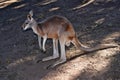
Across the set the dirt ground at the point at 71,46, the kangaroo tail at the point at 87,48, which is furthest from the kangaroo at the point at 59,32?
the dirt ground at the point at 71,46

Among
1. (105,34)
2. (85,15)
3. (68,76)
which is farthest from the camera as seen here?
(85,15)

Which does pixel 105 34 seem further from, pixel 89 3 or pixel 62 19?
pixel 89 3

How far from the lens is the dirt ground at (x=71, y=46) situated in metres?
4.28

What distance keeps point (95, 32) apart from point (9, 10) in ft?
10.2

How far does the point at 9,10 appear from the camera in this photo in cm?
792

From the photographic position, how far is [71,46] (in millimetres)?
5066

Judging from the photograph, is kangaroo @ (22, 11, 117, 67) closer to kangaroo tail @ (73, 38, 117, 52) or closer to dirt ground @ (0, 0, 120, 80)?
kangaroo tail @ (73, 38, 117, 52)

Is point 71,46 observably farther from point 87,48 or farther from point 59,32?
point 59,32


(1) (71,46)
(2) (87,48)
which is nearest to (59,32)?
(2) (87,48)

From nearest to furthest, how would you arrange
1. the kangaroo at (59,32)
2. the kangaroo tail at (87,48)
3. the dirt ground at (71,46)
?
1. the dirt ground at (71,46)
2. the kangaroo at (59,32)
3. the kangaroo tail at (87,48)

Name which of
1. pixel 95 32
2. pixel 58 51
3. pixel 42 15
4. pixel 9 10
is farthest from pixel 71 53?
pixel 9 10

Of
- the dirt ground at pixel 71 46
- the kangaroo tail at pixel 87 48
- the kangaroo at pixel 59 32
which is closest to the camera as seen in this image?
the dirt ground at pixel 71 46

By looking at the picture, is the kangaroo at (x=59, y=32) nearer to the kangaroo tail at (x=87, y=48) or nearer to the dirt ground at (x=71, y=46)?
the kangaroo tail at (x=87, y=48)

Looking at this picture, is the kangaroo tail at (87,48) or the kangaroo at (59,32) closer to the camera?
the kangaroo at (59,32)
